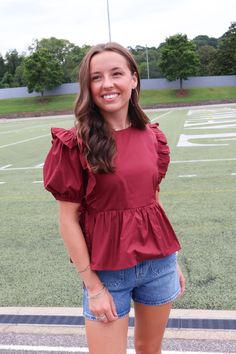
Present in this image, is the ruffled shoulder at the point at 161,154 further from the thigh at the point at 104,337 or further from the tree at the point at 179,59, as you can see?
the tree at the point at 179,59

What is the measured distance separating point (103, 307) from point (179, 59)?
56.5m

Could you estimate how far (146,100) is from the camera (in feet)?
163

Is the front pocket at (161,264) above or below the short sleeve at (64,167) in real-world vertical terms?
below

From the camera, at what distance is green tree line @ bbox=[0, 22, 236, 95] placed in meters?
55.7

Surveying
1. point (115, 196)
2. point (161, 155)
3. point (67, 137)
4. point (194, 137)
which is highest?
point (67, 137)

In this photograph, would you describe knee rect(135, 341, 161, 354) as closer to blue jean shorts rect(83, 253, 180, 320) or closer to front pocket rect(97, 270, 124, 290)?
blue jean shorts rect(83, 253, 180, 320)

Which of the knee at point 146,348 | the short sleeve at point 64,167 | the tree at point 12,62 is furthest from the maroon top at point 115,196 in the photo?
the tree at point 12,62

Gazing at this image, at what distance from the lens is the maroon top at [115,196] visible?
169 centimetres

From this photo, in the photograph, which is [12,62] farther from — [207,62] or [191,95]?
[191,95]

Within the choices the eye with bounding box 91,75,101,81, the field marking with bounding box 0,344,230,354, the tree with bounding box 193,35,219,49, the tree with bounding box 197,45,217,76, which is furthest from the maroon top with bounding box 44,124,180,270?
the tree with bounding box 193,35,219,49

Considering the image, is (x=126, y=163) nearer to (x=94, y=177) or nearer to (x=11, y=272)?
(x=94, y=177)

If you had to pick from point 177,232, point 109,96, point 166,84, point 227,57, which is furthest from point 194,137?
point 227,57

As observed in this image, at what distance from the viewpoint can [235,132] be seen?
14.7 meters

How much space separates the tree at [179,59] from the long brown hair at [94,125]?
180ft
